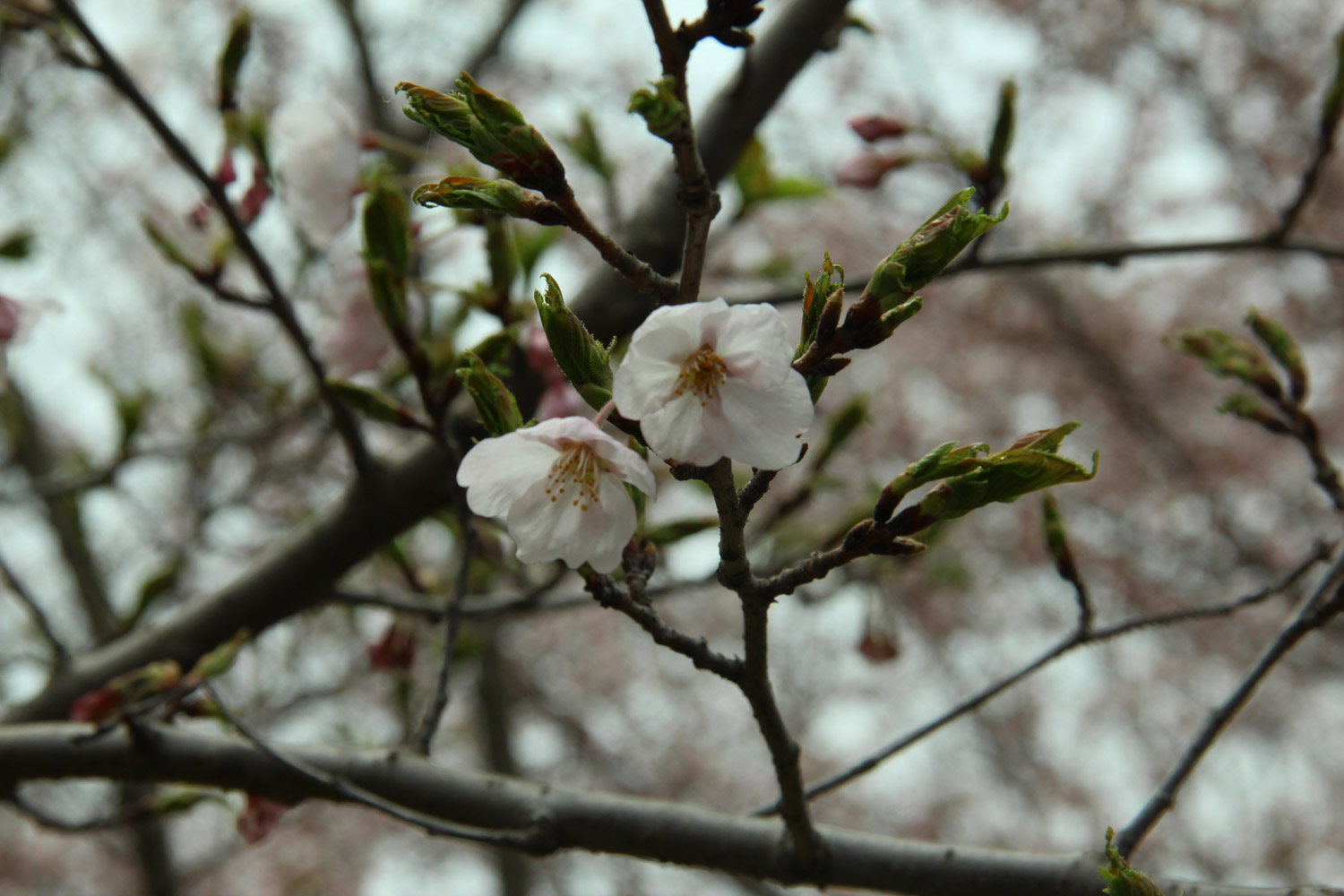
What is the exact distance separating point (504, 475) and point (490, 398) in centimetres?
8

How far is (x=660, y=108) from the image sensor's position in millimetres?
607

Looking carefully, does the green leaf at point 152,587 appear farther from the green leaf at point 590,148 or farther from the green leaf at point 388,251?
the green leaf at point 590,148

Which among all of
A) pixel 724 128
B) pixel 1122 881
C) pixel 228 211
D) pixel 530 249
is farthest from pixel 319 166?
pixel 1122 881

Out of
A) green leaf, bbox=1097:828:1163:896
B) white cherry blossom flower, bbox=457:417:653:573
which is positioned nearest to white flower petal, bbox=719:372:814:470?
white cherry blossom flower, bbox=457:417:653:573

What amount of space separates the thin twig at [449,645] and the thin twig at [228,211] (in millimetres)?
266

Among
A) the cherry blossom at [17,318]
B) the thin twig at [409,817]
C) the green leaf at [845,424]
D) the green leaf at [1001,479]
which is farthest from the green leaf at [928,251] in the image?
the cherry blossom at [17,318]

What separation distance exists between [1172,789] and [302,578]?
1319 mm

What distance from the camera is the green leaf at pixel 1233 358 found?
139 cm

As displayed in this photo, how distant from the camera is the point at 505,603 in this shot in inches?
65.9

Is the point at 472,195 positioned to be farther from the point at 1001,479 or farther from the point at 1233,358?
the point at 1233,358

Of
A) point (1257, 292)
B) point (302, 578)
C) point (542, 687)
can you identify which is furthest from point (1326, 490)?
point (1257, 292)

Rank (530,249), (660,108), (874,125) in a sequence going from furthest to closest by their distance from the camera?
(874,125) → (530,249) → (660,108)

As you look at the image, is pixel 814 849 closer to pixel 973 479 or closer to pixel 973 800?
pixel 973 479

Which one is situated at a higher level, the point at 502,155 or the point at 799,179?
the point at 799,179
